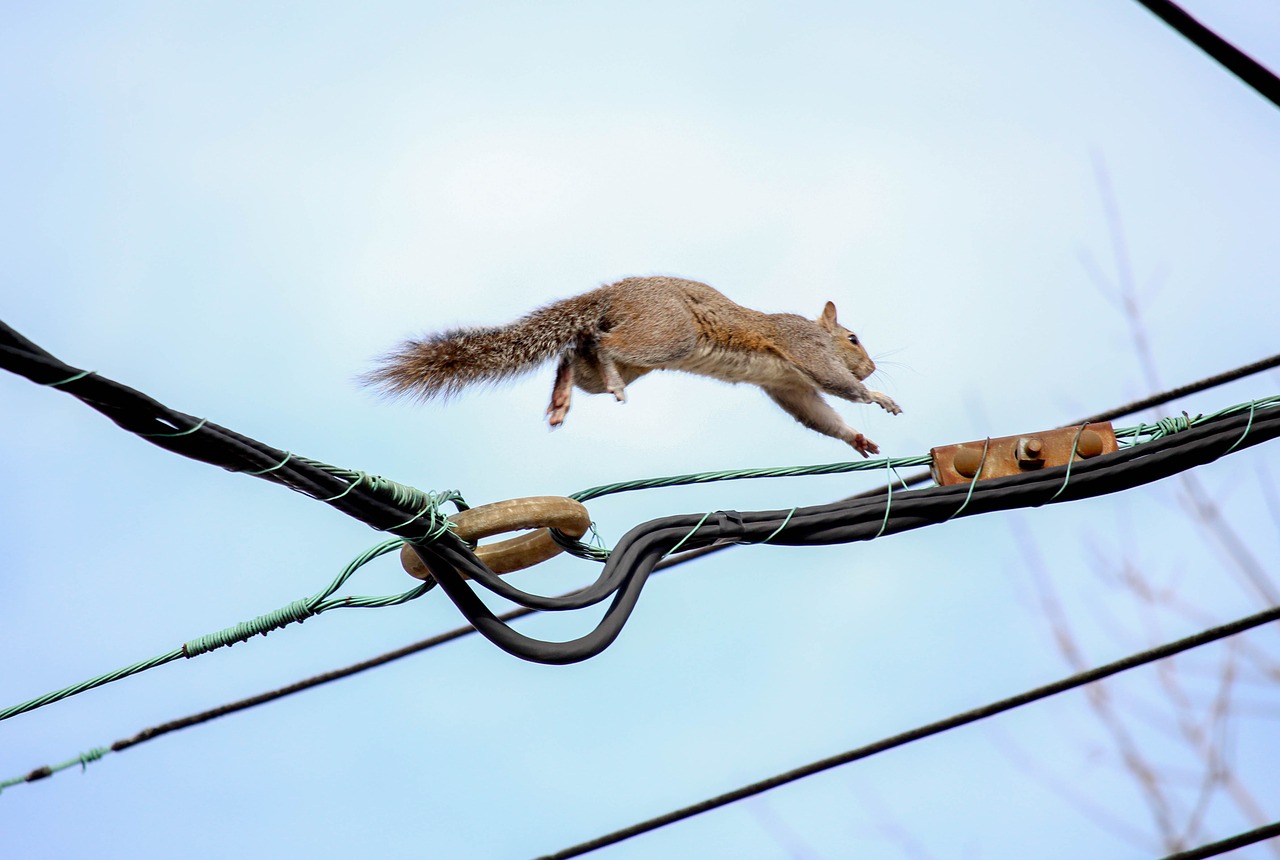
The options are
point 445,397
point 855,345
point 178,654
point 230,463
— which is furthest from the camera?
point 855,345

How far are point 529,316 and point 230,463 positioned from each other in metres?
3.23

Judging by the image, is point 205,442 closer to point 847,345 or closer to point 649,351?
point 649,351

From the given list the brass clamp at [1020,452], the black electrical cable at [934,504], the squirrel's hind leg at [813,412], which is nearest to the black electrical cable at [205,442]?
the black electrical cable at [934,504]

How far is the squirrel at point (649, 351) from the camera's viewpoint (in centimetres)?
479

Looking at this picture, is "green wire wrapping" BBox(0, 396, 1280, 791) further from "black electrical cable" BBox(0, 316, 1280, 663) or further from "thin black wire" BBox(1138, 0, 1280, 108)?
"thin black wire" BBox(1138, 0, 1280, 108)

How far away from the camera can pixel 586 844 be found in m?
3.67

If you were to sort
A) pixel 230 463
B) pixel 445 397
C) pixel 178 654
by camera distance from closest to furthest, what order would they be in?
pixel 230 463 → pixel 178 654 → pixel 445 397

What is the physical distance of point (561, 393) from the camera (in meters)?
5.36

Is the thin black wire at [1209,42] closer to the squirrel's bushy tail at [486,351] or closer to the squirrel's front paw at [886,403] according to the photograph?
the squirrel's bushy tail at [486,351]

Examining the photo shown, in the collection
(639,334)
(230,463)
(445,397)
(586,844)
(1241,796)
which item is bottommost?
(1241,796)

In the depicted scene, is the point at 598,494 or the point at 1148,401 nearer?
the point at 598,494

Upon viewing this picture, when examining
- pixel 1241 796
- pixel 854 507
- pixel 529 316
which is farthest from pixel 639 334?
pixel 1241 796

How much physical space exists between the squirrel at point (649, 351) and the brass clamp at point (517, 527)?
1400mm

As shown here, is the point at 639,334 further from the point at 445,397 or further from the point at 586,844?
the point at 586,844
